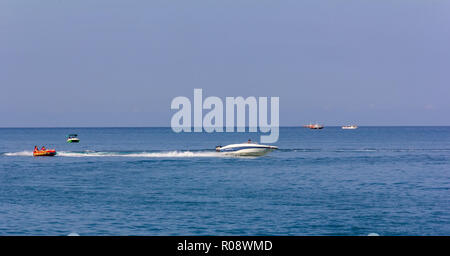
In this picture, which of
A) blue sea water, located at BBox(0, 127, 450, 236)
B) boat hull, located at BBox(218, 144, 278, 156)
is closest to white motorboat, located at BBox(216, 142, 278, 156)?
boat hull, located at BBox(218, 144, 278, 156)

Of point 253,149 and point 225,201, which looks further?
point 253,149

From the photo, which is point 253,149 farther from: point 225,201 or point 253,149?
point 225,201

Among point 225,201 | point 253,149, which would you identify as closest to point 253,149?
point 253,149

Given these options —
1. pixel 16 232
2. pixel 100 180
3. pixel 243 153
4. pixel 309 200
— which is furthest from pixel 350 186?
pixel 243 153

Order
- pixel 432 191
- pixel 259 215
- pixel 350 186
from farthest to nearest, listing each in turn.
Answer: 1. pixel 350 186
2. pixel 432 191
3. pixel 259 215

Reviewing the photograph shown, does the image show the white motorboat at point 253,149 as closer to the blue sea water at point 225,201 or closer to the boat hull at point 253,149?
the boat hull at point 253,149

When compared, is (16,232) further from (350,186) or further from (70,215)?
(350,186)

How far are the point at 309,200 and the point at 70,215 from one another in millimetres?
18214

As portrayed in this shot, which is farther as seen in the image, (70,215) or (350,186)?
(350,186)

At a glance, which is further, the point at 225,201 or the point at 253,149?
the point at 253,149

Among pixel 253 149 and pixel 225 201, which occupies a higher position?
pixel 253 149

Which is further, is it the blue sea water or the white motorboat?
the white motorboat

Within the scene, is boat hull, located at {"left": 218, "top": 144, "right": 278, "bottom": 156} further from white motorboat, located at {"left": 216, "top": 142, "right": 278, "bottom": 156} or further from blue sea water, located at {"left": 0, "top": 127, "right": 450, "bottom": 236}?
blue sea water, located at {"left": 0, "top": 127, "right": 450, "bottom": 236}

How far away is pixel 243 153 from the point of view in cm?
8550
